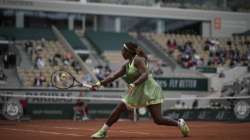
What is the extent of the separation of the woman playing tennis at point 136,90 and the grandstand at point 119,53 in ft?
41.7

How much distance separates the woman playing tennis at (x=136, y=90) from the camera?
10594mm

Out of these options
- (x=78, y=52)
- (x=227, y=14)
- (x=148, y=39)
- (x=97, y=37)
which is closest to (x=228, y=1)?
(x=227, y=14)

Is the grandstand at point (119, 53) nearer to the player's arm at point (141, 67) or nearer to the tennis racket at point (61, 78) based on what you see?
the tennis racket at point (61, 78)

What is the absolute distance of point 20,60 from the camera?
30.8 meters

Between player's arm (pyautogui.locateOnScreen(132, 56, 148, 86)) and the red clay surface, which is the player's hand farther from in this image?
the red clay surface

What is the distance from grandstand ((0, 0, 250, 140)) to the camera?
25.8 metres

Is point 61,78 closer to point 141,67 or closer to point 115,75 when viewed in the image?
point 115,75

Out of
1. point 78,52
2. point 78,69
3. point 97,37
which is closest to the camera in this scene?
point 78,69

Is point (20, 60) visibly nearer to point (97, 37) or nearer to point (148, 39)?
point (97, 37)

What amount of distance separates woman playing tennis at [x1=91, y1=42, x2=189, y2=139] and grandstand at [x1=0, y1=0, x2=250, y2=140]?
12697 mm

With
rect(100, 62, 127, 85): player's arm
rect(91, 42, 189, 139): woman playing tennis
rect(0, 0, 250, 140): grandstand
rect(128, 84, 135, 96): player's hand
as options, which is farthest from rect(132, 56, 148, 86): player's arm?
rect(0, 0, 250, 140): grandstand

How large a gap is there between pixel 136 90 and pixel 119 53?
2413cm

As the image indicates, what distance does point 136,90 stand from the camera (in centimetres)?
1076

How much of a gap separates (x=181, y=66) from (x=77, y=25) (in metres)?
8.13
